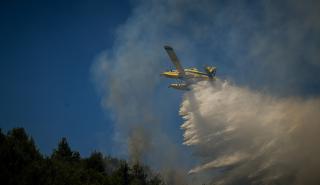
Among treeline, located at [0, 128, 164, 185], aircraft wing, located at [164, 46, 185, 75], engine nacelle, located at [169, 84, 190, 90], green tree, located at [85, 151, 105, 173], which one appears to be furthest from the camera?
green tree, located at [85, 151, 105, 173]

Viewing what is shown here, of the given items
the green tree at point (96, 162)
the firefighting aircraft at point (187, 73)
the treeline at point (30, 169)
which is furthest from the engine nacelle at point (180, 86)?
the green tree at point (96, 162)

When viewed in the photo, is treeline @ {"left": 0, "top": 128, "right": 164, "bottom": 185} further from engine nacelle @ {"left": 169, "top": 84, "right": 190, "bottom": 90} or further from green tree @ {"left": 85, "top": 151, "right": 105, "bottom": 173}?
engine nacelle @ {"left": 169, "top": 84, "right": 190, "bottom": 90}

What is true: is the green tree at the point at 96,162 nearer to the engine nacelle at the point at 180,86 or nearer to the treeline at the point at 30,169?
the treeline at the point at 30,169

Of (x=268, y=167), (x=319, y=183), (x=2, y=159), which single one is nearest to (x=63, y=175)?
(x=2, y=159)

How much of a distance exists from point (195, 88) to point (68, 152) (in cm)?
4172

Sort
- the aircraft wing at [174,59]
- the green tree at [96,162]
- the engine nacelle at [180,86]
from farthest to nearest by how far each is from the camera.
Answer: the green tree at [96,162], the aircraft wing at [174,59], the engine nacelle at [180,86]

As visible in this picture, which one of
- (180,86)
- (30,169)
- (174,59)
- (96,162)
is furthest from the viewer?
(96,162)

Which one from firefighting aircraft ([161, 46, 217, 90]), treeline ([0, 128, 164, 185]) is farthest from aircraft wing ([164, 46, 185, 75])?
treeline ([0, 128, 164, 185])

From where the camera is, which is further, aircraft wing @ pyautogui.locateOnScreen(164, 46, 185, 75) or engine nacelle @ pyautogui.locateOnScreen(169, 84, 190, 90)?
aircraft wing @ pyautogui.locateOnScreen(164, 46, 185, 75)

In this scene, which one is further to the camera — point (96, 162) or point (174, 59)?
point (96, 162)

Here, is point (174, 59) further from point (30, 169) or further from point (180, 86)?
point (30, 169)

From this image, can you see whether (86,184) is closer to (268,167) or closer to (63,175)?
(63,175)

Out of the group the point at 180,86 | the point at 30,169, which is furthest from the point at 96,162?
the point at 30,169

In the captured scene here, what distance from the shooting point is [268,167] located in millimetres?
107438
